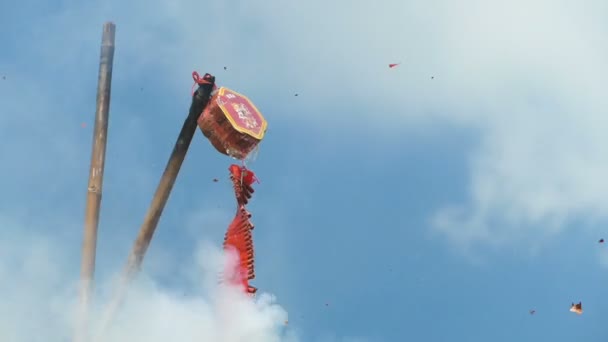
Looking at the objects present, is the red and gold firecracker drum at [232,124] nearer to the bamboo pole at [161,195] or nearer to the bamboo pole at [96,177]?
the bamboo pole at [161,195]

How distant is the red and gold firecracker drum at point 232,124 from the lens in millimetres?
28922

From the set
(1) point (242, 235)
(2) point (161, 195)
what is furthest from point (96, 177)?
(1) point (242, 235)

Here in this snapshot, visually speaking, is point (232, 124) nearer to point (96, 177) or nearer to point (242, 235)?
point (242, 235)

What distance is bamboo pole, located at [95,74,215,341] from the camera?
28516mm

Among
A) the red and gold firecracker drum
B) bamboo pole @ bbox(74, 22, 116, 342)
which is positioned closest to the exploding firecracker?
the red and gold firecracker drum

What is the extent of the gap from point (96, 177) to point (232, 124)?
15.0ft

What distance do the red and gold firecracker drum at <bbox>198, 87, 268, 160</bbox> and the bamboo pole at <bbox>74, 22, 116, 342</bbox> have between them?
3.49 metres

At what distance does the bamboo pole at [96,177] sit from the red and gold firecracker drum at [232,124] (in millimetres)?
3489

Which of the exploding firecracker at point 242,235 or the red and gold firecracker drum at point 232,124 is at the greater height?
the red and gold firecracker drum at point 232,124

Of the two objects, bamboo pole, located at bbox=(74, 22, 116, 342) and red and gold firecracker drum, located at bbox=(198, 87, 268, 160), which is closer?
bamboo pole, located at bbox=(74, 22, 116, 342)

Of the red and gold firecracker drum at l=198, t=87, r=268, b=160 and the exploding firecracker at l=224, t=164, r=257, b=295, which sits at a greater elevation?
the red and gold firecracker drum at l=198, t=87, r=268, b=160

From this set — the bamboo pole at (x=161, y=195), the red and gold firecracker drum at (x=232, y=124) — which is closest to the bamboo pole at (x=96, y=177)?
the bamboo pole at (x=161, y=195)

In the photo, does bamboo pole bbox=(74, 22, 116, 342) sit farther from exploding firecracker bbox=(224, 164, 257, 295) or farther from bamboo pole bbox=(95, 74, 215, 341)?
exploding firecracker bbox=(224, 164, 257, 295)

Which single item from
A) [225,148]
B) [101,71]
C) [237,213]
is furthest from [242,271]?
[101,71]
